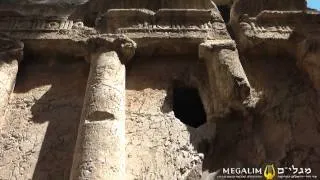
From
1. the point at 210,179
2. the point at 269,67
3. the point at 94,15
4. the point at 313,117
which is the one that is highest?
the point at 94,15

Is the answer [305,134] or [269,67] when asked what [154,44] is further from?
[305,134]

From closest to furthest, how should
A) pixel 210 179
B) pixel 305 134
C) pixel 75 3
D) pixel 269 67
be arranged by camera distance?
pixel 210 179 < pixel 305 134 < pixel 269 67 < pixel 75 3

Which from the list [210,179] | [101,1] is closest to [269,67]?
[210,179]

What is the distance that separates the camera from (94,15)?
716cm

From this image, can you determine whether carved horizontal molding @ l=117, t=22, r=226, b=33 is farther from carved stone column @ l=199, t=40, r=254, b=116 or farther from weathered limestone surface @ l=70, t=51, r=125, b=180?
weathered limestone surface @ l=70, t=51, r=125, b=180

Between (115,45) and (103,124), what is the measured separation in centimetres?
161

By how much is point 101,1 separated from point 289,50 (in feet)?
10.2

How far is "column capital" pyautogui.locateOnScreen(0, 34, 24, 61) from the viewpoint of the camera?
609 cm

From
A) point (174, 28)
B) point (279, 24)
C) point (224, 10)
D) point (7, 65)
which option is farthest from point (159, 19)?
point (7, 65)

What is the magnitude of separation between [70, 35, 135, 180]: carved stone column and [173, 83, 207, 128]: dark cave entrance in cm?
101

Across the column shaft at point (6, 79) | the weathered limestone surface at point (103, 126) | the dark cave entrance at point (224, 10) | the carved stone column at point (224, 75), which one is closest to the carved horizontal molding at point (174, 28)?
the carved stone column at point (224, 75)

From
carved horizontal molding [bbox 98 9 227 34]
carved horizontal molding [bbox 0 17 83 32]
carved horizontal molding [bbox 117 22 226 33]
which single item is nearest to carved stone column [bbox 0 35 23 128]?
carved horizontal molding [bbox 0 17 83 32]
